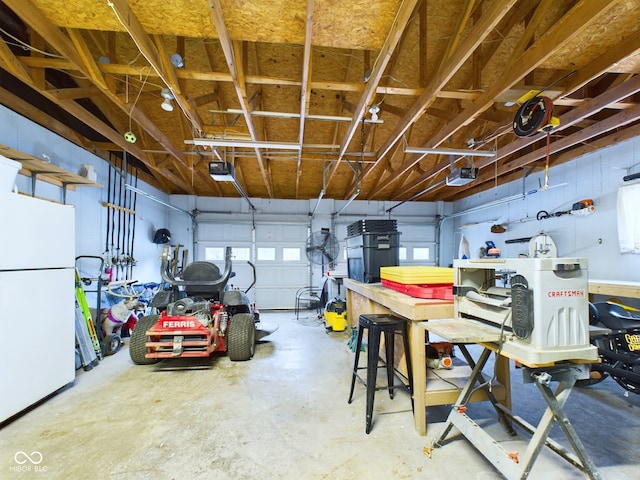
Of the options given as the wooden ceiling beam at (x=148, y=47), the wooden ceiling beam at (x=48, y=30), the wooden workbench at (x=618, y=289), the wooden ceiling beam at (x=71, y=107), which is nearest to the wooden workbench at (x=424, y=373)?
the wooden workbench at (x=618, y=289)

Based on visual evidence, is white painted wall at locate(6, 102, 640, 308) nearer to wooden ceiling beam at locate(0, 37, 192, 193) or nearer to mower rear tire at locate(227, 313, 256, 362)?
wooden ceiling beam at locate(0, 37, 192, 193)

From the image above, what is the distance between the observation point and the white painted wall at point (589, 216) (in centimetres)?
368

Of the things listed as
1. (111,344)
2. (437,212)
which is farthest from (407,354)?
(437,212)

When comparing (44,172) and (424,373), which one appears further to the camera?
(44,172)

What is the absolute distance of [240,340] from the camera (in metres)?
3.21

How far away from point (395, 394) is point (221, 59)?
4.78 meters

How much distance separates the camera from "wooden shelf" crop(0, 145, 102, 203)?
2.46m

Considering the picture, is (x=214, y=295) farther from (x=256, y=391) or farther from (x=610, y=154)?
(x=610, y=154)

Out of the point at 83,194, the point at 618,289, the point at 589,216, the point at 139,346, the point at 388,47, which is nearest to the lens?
the point at 388,47

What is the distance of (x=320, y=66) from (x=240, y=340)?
3.98m

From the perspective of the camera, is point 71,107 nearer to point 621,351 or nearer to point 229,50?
point 229,50

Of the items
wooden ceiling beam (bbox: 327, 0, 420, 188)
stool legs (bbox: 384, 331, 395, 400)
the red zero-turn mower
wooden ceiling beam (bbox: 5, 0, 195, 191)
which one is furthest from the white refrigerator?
wooden ceiling beam (bbox: 327, 0, 420, 188)

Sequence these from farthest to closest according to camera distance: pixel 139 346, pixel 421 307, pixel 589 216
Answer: pixel 589 216, pixel 139 346, pixel 421 307

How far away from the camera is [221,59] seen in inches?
150
